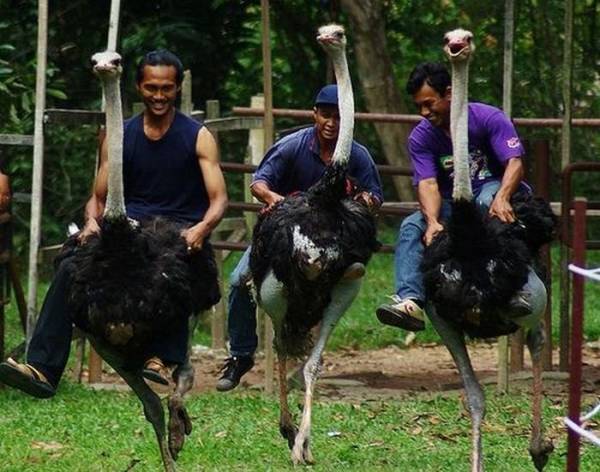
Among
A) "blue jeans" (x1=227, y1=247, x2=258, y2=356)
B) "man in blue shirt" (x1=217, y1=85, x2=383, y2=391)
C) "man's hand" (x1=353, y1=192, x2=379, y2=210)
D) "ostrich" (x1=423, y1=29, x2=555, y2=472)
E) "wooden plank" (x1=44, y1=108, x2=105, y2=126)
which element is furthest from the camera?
"wooden plank" (x1=44, y1=108, x2=105, y2=126)

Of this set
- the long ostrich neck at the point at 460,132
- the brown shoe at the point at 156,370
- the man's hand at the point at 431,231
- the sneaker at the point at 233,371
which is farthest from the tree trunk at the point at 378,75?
the brown shoe at the point at 156,370

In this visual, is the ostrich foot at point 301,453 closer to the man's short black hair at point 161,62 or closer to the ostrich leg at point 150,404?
the ostrich leg at point 150,404

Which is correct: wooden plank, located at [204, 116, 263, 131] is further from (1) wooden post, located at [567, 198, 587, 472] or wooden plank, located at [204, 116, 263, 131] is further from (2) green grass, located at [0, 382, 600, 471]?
(1) wooden post, located at [567, 198, 587, 472]

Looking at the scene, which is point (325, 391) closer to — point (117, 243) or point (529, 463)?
point (529, 463)

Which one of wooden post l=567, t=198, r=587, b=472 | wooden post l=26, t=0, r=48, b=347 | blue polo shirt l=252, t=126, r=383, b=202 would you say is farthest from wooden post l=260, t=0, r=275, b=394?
wooden post l=567, t=198, r=587, b=472

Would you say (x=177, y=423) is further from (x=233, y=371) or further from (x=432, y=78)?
(x=432, y=78)

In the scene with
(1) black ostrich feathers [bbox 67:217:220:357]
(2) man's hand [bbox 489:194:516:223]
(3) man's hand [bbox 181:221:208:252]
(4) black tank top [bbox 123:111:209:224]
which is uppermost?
(4) black tank top [bbox 123:111:209:224]

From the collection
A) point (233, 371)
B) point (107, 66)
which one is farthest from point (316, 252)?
point (233, 371)

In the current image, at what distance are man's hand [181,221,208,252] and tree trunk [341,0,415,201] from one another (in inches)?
323

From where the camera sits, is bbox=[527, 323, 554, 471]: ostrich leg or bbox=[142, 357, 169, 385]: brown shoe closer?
bbox=[142, 357, 169, 385]: brown shoe

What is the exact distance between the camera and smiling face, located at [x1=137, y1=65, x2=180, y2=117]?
8812mm

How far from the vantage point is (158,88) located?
8828mm

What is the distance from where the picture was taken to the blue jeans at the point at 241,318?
9859mm

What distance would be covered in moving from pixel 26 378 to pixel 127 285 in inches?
35.8
